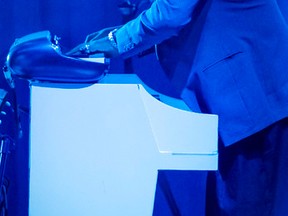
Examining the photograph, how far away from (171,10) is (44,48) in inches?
11.4

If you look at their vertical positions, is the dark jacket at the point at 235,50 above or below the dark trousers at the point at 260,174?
above

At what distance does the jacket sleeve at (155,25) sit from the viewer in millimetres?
857

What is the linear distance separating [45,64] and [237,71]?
0.43m

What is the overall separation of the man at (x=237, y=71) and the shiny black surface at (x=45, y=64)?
0.11 m

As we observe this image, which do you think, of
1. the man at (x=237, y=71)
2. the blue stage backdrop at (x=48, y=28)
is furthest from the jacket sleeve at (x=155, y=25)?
the blue stage backdrop at (x=48, y=28)

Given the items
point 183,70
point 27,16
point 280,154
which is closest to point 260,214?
point 280,154

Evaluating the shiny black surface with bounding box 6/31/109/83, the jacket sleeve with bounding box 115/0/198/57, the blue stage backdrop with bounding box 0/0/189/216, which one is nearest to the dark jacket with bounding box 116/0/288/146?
the jacket sleeve with bounding box 115/0/198/57

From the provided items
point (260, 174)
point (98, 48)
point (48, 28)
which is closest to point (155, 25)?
point (98, 48)

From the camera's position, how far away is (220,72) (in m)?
0.89

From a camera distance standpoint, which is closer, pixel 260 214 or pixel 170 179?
pixel 260 214

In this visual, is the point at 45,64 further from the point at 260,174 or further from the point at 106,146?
the point at 260,174

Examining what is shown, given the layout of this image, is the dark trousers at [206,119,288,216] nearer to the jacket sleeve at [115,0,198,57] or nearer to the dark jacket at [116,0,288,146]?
the dark jacket at [116,0,288,146]

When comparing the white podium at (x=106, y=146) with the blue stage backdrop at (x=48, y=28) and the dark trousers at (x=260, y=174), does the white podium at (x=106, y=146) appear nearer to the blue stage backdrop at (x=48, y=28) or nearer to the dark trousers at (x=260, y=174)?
the dark trousers at (x=260, y=174)

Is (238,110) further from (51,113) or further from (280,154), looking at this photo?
(51,113)
